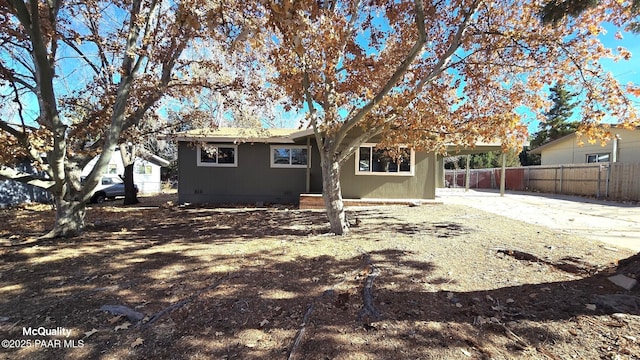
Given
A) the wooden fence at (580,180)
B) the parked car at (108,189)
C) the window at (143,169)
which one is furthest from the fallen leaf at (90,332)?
the window at (143,169)

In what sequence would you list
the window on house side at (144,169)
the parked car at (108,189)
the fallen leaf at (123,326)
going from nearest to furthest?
the fallen leaf at (123,326) < the parked car at (108,189) < the window on house side at (144,169)

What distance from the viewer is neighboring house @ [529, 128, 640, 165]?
1614 centimetres

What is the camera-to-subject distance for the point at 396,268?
4324 millimetres

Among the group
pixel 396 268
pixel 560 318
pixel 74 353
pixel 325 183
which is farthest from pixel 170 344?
pixel 325 183

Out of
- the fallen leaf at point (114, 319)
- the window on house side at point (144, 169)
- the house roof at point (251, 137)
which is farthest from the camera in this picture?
the window on house side at point (144, 169)

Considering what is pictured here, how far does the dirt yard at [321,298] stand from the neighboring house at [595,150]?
38.7 ft

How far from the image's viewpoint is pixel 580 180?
651 inches

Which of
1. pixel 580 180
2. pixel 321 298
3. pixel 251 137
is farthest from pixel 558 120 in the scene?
pixel 321 298

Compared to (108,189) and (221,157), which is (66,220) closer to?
(221,157)

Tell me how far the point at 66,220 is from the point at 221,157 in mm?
6467

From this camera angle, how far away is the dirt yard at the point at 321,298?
256cm

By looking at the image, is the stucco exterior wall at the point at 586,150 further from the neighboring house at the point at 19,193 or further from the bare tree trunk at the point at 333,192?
the neighboring house at the point at 19,193

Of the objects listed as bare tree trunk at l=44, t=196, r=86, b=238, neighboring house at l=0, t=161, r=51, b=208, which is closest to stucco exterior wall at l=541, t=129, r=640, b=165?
bare tree trunk at l=44, t=196, r=86, b=238

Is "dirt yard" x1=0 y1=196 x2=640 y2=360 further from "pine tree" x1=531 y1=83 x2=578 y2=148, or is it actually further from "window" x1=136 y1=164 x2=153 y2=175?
"pine tree" x1=531 y1=83 x2=578 y2=148
